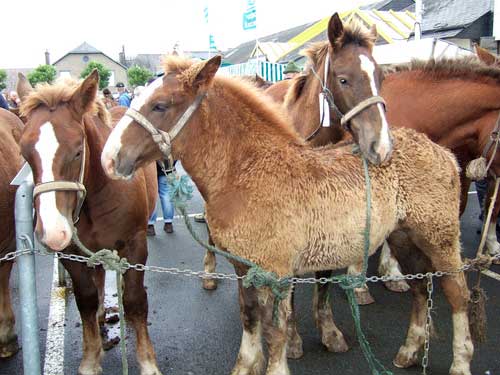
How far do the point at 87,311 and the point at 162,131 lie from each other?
1702mm

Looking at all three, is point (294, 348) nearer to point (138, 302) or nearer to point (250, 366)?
point (250, 366)

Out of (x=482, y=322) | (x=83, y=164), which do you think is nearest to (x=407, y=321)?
(x=482, y=322)

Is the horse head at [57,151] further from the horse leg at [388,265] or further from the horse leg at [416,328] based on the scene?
the horse leg at [388,265]

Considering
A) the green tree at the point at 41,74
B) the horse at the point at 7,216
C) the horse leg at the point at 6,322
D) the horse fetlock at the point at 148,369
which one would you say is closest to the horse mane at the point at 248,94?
the horse at the point at 7,216

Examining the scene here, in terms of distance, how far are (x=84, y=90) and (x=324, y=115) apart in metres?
1.82

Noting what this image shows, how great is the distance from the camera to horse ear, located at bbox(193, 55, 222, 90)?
2.24 m

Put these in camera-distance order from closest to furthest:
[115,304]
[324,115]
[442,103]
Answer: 1. [324,115]
2. [442,103]
3. [115,304]

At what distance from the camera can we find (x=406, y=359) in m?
3.20

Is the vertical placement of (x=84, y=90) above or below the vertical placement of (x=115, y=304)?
above

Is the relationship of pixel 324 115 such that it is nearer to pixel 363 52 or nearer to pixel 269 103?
pixel 363 52

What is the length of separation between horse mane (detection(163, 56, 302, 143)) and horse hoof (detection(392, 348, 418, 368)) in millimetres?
1864

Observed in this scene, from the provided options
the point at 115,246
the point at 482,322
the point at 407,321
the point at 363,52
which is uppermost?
the point at 363,52

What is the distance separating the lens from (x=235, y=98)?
2547 millimetres

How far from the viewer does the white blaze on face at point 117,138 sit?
224 cm
